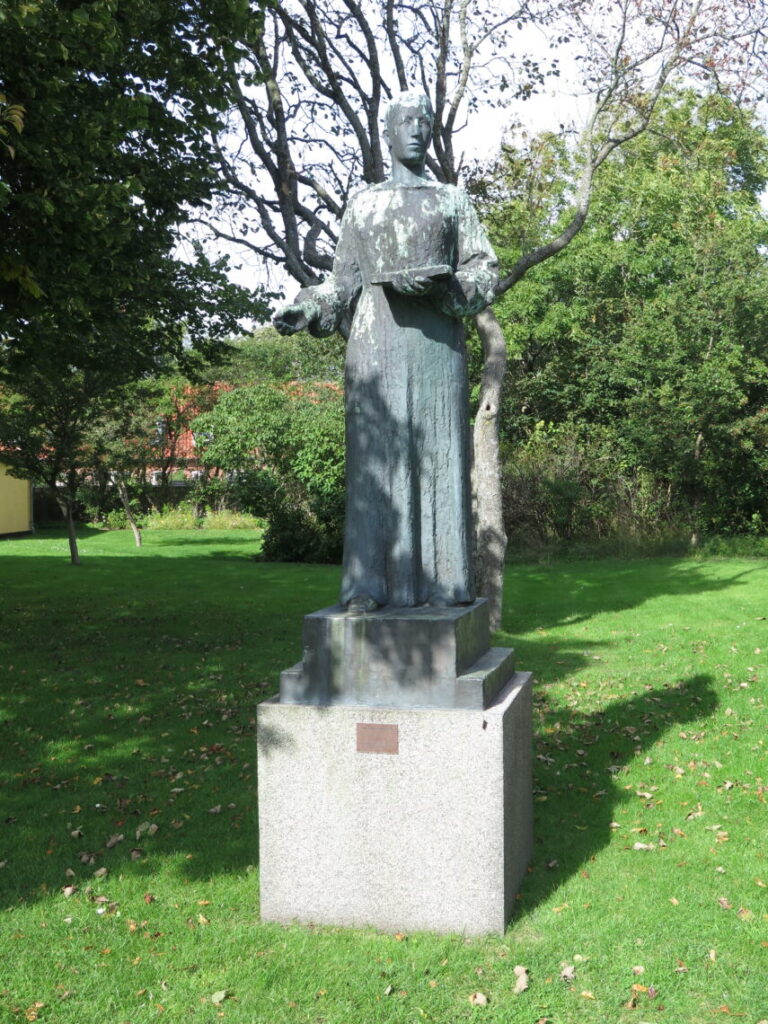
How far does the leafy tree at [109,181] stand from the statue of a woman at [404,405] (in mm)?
4135

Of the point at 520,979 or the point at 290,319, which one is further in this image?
the point at 290,319

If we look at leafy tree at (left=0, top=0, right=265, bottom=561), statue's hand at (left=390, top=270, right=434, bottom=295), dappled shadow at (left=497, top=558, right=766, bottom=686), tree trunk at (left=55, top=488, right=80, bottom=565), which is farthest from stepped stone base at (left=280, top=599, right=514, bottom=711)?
tree trunk at (left=55, top=488, right=80, bottom=565)

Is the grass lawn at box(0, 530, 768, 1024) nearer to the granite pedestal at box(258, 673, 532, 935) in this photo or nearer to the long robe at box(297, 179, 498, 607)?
the granite pedestal at box(258, 673, 532, 935)

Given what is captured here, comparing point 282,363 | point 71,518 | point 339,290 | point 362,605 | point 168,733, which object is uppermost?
point 282,363

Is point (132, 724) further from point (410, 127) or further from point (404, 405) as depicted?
point (410, 127)

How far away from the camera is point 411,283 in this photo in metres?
4.43

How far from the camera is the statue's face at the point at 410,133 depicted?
4.72m

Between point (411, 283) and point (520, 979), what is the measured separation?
3.09 m

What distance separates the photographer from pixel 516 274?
521 inches

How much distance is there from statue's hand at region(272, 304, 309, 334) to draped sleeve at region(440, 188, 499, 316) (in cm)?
69

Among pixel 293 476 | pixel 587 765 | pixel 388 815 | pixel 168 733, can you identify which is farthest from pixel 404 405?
pixel 293 476

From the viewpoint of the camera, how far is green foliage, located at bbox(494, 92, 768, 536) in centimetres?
2258

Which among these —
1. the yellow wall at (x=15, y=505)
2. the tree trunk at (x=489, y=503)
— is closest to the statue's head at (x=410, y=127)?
the tree trunk at (x=489, y=503)

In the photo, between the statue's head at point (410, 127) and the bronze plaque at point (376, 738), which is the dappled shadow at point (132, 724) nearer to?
the bronze plaque at point (376, 738)
